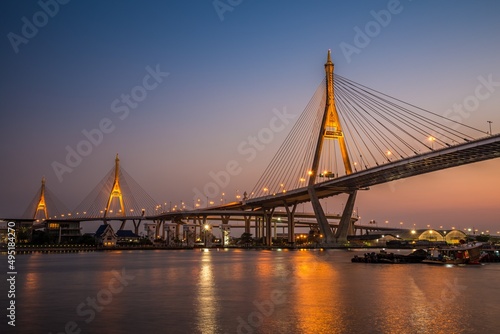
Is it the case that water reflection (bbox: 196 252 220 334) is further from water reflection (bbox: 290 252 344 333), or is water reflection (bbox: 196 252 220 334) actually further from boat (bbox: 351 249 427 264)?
boat (bbox: 351 249 427 264)

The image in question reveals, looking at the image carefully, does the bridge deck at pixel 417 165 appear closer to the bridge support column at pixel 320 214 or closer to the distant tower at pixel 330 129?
the bridge support column at pixel 320 214

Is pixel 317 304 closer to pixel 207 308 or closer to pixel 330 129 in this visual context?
pixel 207 308

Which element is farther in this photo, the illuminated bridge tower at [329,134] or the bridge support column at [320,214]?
the bridge support column at [320,214]

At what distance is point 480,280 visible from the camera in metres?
30.0

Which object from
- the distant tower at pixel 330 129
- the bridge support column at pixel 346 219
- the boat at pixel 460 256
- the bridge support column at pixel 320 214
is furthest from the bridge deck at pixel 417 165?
the boat at pixel 460 256

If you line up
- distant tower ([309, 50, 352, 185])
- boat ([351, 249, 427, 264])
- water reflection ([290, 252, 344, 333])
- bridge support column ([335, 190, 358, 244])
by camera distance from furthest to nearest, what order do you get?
bridge support column ([335, 190, 358, 244]), distant tower ([309, 50, 352, 185]), boat ([351, 249, 427, 264]), water reflection ([290, 252, 344, 333])

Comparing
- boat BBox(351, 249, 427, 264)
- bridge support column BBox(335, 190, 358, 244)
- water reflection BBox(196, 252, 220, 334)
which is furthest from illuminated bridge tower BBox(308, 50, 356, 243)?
water reflection BBox(196, 252, 220, 334)

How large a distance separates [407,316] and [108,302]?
40.5ft

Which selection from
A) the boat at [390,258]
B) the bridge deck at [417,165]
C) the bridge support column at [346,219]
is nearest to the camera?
the boat at [390,258]

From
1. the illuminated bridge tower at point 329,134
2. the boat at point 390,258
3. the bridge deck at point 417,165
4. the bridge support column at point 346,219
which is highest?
the illuminated bridge tower at point 329,134

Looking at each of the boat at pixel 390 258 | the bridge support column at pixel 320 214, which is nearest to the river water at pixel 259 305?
the boat at pixel 390 258

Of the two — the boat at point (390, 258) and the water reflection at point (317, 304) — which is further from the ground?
the boat at point (390, 258)

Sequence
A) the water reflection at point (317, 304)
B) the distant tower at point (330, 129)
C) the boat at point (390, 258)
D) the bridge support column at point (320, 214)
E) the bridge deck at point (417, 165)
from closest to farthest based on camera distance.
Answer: the water reflection at point (317, 304) → the boat at point (390, 258) → the bridge deck at point (417, 165) → the distant tower at point (330, 129) → the bridge support column at point (320, 214)

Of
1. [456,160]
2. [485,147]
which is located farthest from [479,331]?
[456,160]
